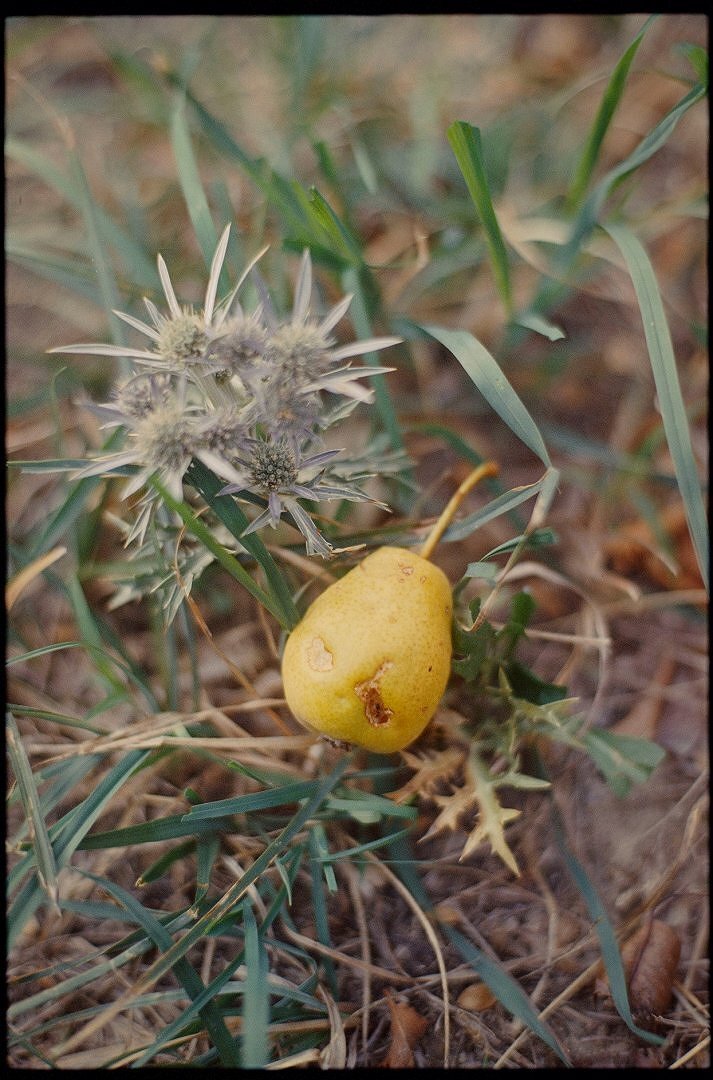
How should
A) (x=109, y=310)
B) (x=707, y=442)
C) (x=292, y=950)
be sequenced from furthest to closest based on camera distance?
1. (x=707, y=442)
2. (x=109, y=310)
3. (x=292, y=950)

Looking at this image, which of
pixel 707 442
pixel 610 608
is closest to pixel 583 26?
pixel 707 442

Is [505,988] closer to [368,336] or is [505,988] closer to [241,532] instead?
[241,532]

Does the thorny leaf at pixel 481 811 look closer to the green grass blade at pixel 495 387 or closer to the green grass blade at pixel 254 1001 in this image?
the green grass blade at pixel 254 1001

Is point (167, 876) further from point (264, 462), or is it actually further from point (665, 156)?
point (665, 156)

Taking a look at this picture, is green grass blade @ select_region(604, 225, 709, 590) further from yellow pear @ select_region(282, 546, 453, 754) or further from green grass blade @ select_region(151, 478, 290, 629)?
green grass blade @ select_region(151, 478, 290, 629)

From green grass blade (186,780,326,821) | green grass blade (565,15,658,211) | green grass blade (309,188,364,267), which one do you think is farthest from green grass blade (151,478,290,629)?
green grass blade (565,15,658,211)

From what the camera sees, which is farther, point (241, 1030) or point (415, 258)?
point (415, 258)

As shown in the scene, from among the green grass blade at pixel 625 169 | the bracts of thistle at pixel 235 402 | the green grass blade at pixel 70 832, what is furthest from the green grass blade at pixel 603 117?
the green grass blade at pixel 70 832
